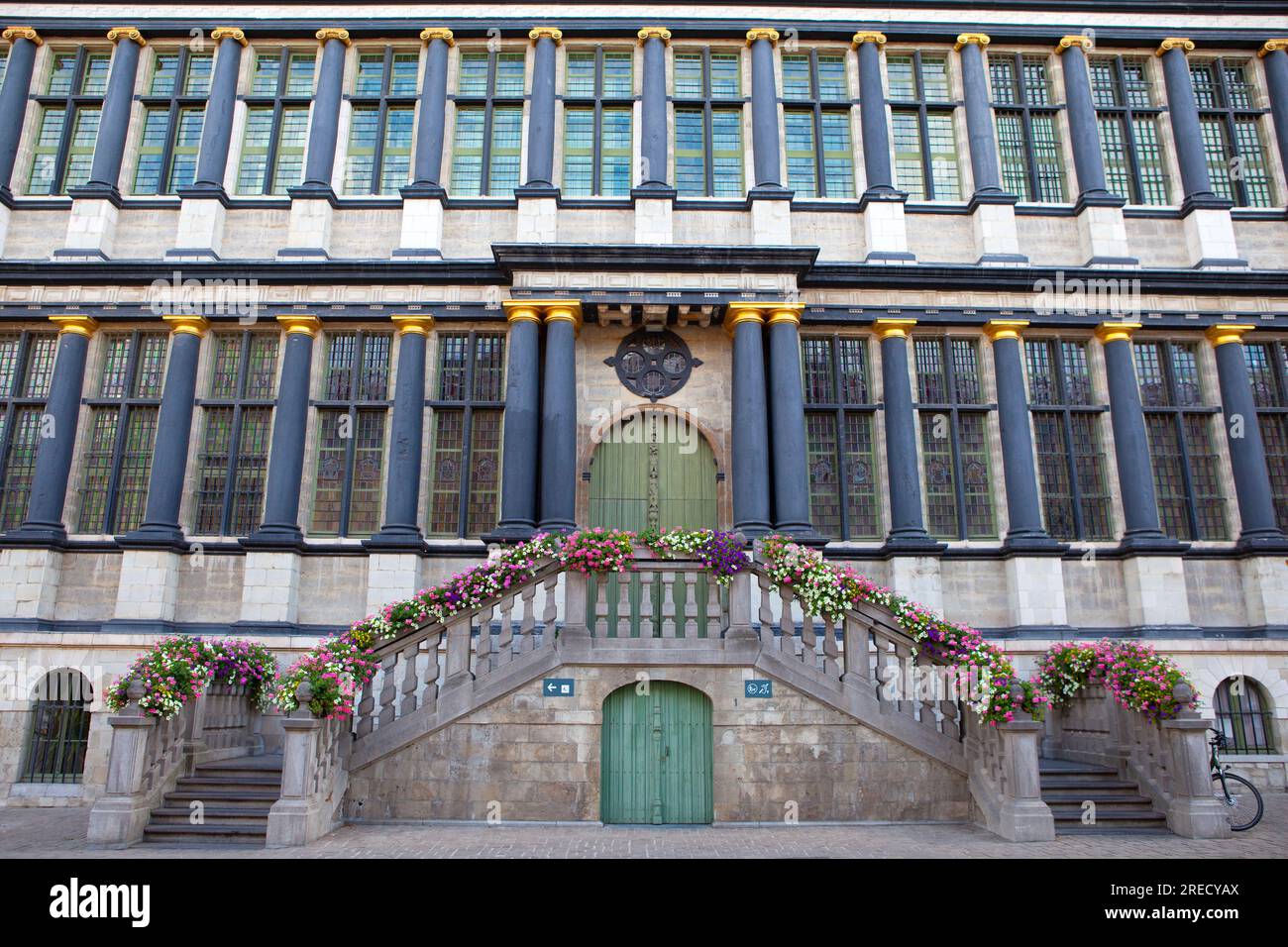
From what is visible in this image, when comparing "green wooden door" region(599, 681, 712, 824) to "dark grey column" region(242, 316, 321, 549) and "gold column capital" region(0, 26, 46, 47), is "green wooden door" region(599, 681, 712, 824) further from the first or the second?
"gold column capital" region(0, 26, 46, 47)

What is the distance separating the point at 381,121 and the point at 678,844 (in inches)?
558

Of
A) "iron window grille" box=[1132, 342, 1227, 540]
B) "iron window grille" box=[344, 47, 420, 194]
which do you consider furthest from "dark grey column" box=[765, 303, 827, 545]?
"iron window grille" box=[344, 47, 420, 194]

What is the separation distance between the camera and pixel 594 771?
418 inches

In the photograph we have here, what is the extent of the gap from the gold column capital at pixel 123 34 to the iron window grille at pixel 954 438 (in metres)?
16.0

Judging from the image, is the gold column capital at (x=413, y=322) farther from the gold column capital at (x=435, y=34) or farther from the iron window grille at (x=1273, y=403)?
the iron window grille at (x=1273, y=403)

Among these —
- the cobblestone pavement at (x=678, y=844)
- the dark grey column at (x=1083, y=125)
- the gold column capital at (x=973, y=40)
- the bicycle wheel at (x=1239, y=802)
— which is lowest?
the cobblestone pavement at (x=678, y=844)

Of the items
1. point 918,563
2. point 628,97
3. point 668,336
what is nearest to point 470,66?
point 628,97

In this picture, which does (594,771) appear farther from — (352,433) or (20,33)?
(20,33)

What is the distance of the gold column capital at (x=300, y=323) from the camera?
1546cm

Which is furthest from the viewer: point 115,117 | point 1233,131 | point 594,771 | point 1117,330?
point 1233,131

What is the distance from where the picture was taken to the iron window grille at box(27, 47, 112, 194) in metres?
16.7

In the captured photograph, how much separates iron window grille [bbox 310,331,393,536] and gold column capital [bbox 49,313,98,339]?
4231 millimetres

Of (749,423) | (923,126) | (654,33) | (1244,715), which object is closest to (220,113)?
(654,33)

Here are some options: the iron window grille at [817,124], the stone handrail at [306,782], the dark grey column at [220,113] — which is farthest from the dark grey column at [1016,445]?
the dark grey column at [220,113]
